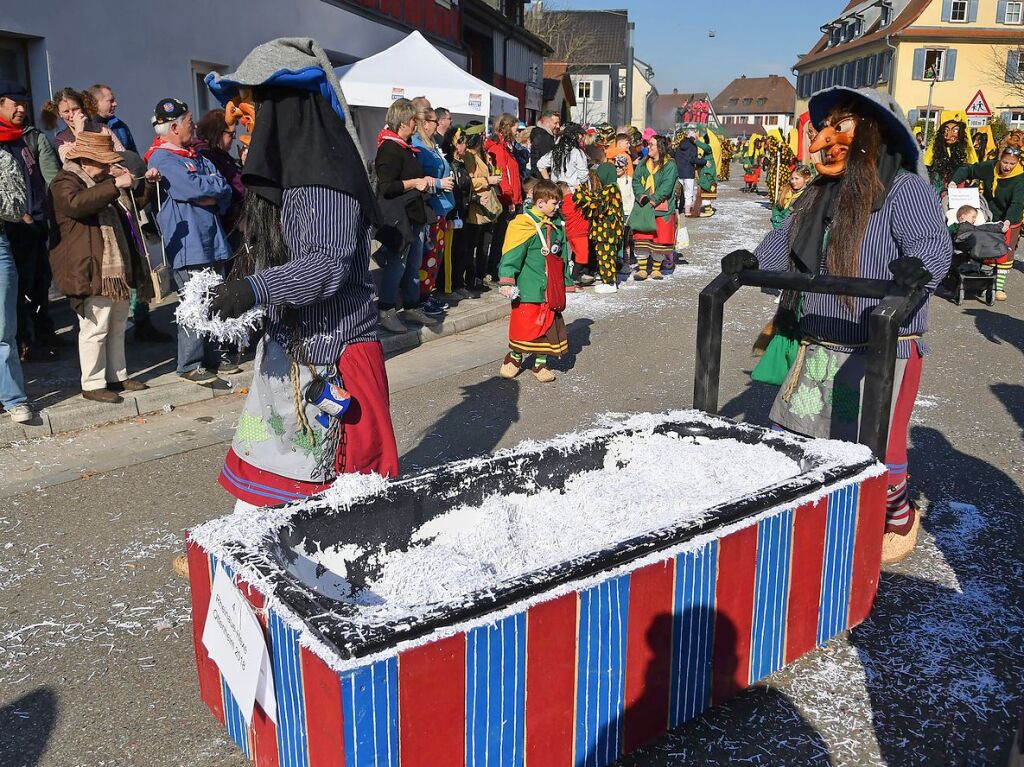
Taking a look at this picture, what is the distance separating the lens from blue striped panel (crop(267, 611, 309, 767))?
2.09 meters

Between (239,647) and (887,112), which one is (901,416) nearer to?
(887,112)

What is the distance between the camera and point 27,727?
2.82m

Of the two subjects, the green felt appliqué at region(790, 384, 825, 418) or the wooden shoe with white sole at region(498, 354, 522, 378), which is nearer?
the green felt appliqué at region(790, 384, 825, 418)

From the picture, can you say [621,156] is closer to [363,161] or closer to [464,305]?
[464,305]

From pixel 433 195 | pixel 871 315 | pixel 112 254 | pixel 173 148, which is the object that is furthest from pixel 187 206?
pixel 871 315

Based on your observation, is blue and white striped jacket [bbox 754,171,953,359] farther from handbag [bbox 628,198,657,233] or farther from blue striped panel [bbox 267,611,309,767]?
handbag [bbox 628,198,657,233]

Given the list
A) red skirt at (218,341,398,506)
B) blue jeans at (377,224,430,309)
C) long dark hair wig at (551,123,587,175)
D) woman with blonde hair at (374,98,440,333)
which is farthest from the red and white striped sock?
long dark hair wig at (551,123,587,175)

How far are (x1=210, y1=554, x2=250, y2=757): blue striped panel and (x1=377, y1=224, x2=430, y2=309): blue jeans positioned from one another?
20.1ft

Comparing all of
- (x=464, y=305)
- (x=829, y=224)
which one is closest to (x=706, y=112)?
(x=464, y=305)

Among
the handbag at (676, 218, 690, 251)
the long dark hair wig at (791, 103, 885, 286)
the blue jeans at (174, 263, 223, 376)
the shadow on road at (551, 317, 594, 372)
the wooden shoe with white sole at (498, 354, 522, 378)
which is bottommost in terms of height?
the shadow on road at (551, 317, 594, 372)

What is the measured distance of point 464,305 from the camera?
32.0 feet

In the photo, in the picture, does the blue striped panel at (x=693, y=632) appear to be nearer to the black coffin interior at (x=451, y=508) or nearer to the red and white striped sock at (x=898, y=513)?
the black coffin interior at (x=451, y=508)

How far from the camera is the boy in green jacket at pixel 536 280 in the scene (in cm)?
699

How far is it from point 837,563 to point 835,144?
1611 millimetres
